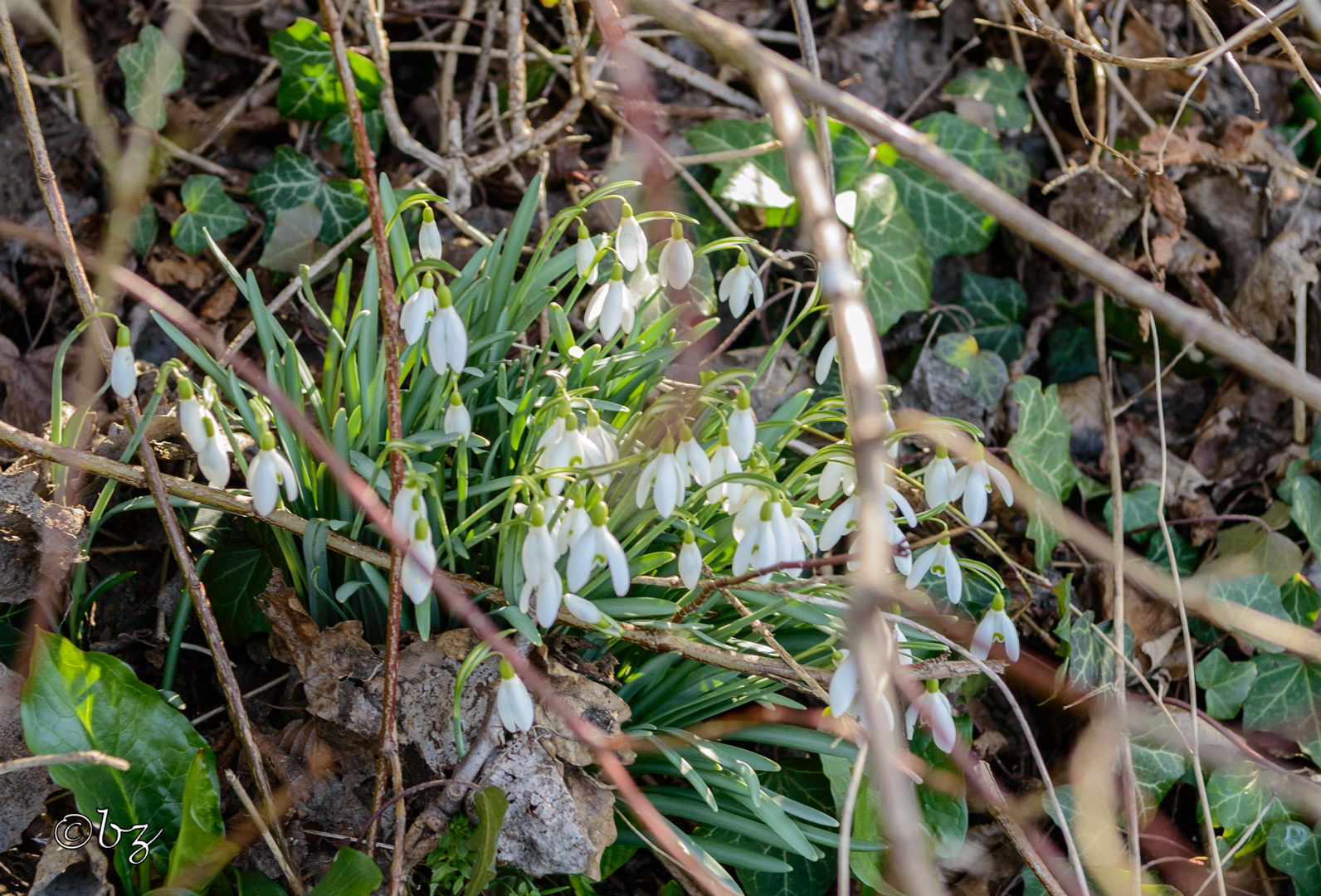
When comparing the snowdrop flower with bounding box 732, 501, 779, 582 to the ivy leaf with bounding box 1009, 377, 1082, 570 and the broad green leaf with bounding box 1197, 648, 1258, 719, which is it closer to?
the ivy leaf with bounding box 1009, 377, 1082, 570

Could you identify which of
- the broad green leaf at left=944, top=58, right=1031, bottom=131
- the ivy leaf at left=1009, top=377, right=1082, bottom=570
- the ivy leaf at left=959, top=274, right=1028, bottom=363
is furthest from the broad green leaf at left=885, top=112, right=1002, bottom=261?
the ivy leaf at left=1009, top=377, right=1082, bottom=570

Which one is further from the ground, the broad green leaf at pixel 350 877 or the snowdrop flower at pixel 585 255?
the snowdrop flower at pixel 585 255

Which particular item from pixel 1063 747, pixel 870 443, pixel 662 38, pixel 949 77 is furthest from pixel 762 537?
pixel 949 77

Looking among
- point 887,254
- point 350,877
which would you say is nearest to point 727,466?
point 350,877

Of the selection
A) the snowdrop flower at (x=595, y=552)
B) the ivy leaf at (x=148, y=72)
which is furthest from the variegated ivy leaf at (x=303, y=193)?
the snowdrop flower at (x=595, y=552)

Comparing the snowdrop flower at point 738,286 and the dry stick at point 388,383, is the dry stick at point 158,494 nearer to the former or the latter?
the dry stick at point 388,383

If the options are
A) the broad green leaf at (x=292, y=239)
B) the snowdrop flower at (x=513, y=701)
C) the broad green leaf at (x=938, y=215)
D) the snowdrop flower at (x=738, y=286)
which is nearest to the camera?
the snowdrop flower at (x=513, y=701)

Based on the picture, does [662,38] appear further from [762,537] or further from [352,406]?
[762,537]
